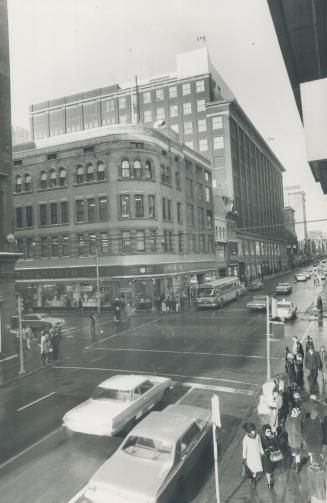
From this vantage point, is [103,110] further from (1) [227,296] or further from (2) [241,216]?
(1) [227,296]

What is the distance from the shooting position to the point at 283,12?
4.95 metres

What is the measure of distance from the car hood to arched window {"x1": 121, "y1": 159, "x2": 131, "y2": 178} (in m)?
37.4

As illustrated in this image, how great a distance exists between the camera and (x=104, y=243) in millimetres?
43656

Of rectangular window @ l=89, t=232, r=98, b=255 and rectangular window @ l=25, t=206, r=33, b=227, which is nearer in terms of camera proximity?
rectangular window @ l=89, t=232, r=98, b=255

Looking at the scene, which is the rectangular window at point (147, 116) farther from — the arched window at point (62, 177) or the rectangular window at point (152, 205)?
the rectangular window at point (152, 205)

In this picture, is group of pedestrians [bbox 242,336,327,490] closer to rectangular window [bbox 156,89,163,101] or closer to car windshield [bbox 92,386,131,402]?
car windshield [bbox 92,386,131,402]

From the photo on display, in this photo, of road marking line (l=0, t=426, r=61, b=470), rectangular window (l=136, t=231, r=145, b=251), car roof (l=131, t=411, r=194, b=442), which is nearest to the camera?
car roof (l=131, t=411, r=194, b=442)

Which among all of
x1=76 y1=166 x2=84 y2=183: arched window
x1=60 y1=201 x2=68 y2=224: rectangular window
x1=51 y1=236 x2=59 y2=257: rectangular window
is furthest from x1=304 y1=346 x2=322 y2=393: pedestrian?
x1=51 y1=236 x2=59 y2=257: rectangular window

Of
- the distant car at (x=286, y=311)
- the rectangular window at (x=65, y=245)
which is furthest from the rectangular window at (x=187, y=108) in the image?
the distant car at (x=286, y=311)

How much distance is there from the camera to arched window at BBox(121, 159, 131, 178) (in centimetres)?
4359

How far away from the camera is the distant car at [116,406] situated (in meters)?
11.0

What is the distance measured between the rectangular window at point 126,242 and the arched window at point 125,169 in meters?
6.10

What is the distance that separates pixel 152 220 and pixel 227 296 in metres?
11.3

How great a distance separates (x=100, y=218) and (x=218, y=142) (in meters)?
44.1
